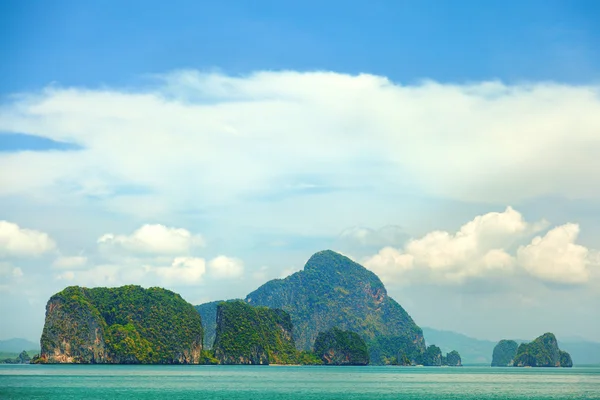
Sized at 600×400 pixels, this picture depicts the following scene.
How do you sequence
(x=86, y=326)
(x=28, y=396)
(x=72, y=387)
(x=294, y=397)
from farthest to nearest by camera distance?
(x=86, y=326), (x=72, y=387), (x=294, y=397), (x=28, y=396)

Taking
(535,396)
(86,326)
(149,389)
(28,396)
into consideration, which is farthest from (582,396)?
(86,326)

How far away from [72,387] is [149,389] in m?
12.1

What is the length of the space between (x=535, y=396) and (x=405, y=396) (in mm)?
18302

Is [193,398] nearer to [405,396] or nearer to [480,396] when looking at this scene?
[405,396]

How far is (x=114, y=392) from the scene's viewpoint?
88875 mm

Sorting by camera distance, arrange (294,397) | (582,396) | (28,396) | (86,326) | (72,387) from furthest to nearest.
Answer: (86,326) → (72,387) → (582,396) → (294,397) → (28,396)

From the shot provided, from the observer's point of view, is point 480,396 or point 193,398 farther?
point 480,396

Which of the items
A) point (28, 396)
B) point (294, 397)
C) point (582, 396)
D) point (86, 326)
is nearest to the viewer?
point (28, 396)

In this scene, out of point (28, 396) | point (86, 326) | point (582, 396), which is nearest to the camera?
point (28, 396)

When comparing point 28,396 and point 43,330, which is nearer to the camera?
point 28,396

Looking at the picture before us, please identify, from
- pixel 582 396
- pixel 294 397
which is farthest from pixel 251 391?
pixel 582 396

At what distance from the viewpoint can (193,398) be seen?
81688mm

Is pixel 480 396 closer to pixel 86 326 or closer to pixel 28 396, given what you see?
pixel 28 396

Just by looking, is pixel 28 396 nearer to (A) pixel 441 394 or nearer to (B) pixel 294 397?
(B) pixel 294 397
